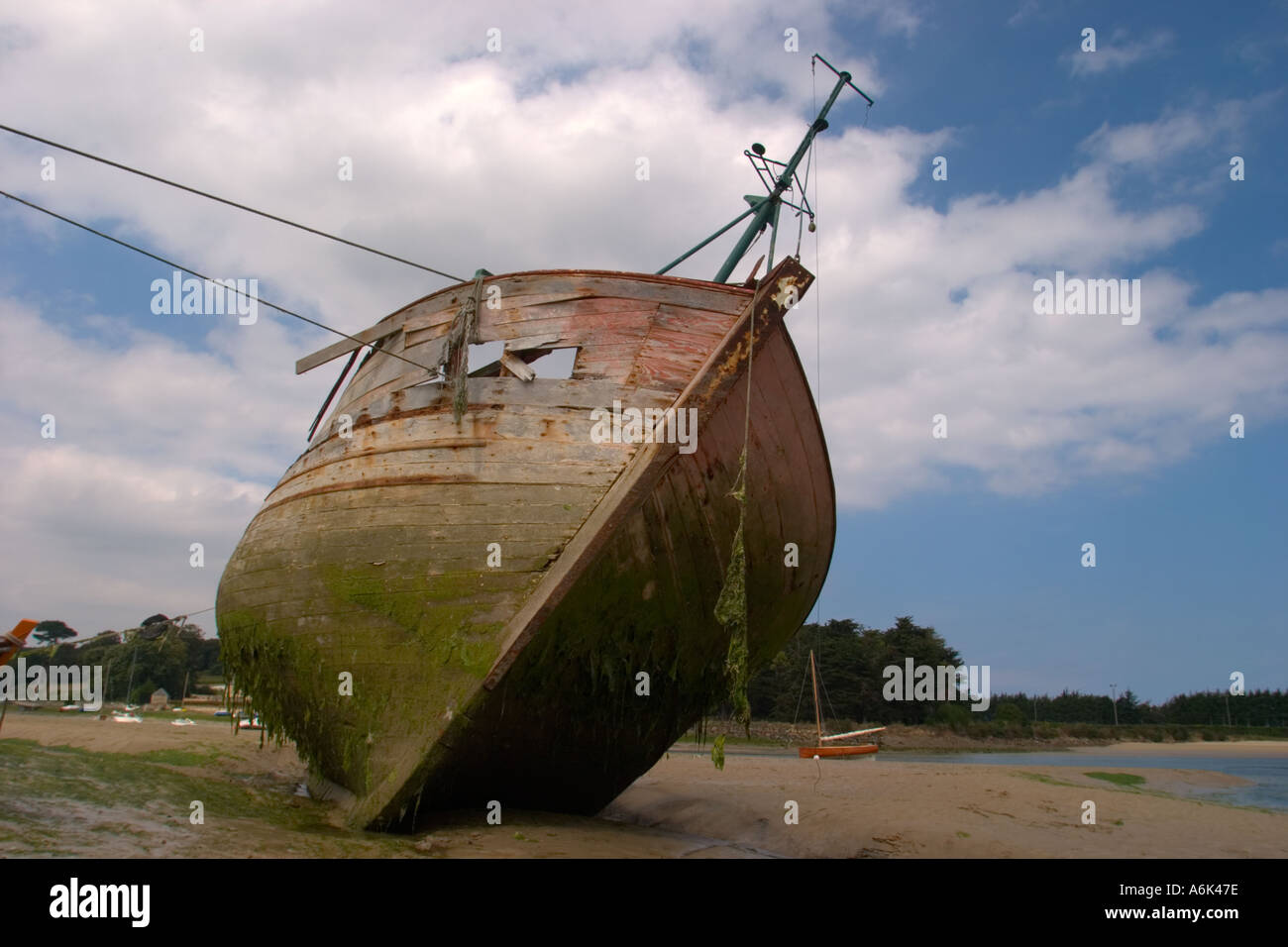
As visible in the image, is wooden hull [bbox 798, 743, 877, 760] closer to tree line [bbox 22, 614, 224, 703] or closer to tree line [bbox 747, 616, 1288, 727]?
tree line [bbox 747, 616, 1288, 727]

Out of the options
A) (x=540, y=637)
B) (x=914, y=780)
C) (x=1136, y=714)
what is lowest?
(x=1136, y=714)

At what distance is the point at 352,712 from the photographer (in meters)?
5.61

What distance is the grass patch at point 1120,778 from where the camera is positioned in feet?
58.1

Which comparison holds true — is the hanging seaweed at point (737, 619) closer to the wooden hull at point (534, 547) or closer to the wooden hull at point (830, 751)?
the wooden hull at point (534, 547)

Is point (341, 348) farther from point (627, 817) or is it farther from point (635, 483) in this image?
point (627, 817)

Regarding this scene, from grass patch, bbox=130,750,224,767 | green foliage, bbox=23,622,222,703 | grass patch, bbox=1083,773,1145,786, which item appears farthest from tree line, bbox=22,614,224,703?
grass patch, bbox=1083,773,1145,786

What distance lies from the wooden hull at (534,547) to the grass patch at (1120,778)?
51.9 ft

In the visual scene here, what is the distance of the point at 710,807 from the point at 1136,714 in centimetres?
6663

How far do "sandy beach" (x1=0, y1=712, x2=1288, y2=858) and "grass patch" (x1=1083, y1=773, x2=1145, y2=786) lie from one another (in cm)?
206

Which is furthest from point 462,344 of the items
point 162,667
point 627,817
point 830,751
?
point 162,667

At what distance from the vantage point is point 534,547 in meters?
5.14
